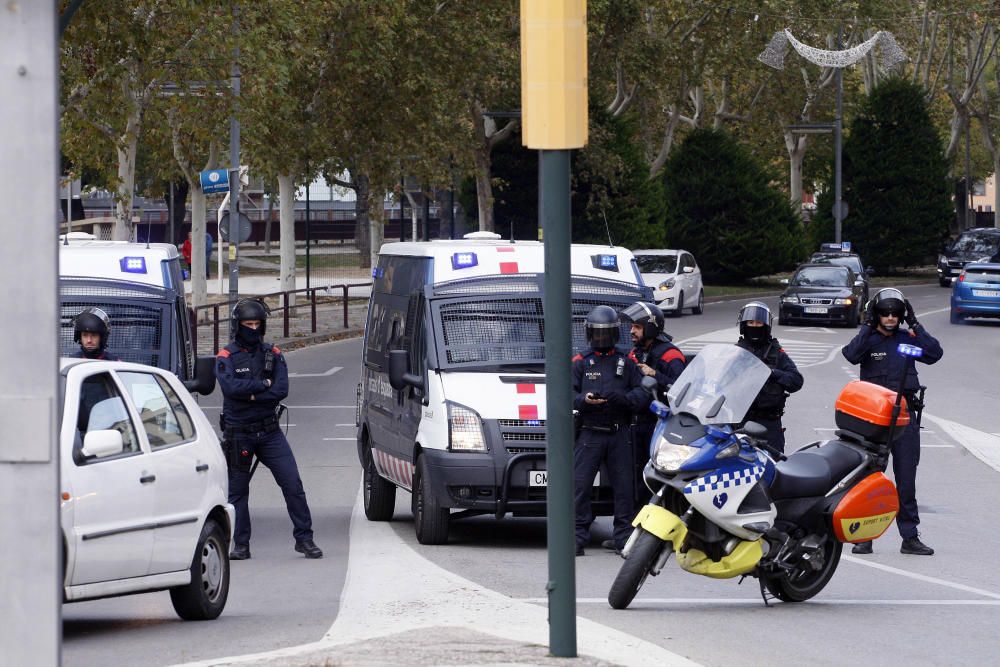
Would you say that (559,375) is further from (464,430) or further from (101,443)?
(464,430)

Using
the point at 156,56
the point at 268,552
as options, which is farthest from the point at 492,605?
the point at 156,56

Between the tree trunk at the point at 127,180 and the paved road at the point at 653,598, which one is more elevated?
the tree trunk at the point at 127,180

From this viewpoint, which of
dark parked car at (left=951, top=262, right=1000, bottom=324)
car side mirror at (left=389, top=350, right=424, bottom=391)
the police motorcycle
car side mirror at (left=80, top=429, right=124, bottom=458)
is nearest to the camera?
car side mirror at (left=80, top=429, right=124, bottom=458)

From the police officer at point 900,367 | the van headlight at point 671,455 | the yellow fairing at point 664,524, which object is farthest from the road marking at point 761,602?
the police officer at point 900,367

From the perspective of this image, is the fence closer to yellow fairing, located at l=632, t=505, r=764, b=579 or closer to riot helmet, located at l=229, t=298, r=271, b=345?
riot helmet, located at l=229, t=298, r=271, b=345

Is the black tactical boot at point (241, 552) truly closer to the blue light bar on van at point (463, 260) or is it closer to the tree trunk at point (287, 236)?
the blue light bar on van at point (463, 260)

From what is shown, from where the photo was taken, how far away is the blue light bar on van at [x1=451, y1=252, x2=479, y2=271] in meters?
12.5

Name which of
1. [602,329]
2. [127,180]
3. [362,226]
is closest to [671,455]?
[602,329]

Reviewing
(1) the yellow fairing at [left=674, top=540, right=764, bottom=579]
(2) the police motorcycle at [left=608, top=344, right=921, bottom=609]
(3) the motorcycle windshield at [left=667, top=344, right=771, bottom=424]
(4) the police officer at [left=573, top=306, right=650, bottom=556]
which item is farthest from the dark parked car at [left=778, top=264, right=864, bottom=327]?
(1) the yellow fairing at [left=674, top=540, right=764, bottom=579]

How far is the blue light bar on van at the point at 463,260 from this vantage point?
1251cm

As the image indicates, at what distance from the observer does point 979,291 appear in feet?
125

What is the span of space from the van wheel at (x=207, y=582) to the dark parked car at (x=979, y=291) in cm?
3173

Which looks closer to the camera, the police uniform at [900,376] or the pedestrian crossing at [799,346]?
the police uniform at [900,376]

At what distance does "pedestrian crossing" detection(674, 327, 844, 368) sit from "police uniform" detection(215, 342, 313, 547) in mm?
18500
